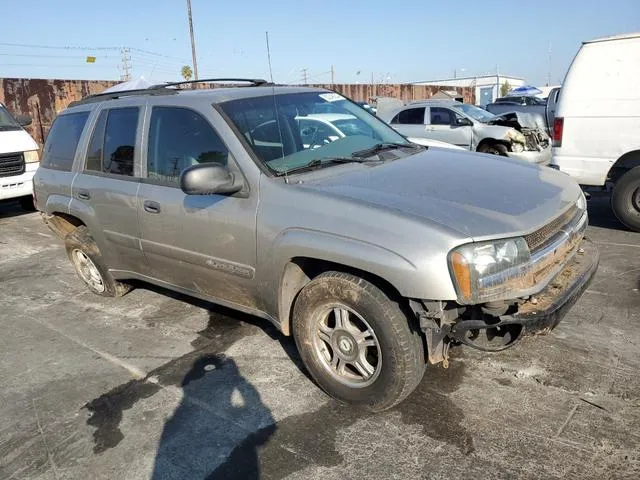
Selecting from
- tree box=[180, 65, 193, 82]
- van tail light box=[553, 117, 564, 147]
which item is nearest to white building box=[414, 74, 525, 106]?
tree box=[180, 65, 193, 82]

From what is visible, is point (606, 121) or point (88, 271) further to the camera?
point (606, 121)

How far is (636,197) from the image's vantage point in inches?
243

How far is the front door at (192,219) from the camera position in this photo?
325 cm

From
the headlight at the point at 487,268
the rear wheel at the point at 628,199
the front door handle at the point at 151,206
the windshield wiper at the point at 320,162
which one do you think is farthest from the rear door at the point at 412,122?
the headlight at the point at 487,268

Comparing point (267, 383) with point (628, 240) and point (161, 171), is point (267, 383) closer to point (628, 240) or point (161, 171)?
point (161, 171)

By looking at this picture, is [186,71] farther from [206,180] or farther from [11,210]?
[206,180]

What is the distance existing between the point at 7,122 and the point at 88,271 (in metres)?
5.94

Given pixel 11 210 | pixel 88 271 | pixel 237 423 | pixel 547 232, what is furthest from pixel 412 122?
pixel 237 423

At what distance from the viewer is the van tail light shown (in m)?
6.45

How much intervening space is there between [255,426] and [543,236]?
189cm

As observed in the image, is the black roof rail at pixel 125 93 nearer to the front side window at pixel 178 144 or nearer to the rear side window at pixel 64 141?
the rear side window at pixel 64 141

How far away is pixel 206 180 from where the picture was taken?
9.76ft

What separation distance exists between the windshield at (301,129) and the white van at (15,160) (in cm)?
673

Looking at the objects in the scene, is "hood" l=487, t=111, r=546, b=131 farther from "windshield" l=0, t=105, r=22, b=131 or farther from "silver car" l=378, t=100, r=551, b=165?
"windshield" l=0, t=105, r=22, b=131
